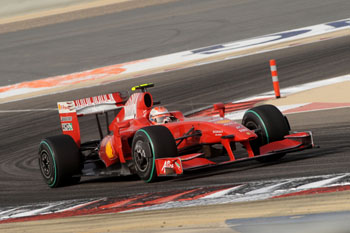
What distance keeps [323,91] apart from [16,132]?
738 centimetres

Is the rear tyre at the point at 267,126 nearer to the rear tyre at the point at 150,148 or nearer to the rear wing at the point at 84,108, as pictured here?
the rear tyre at the point at 150,148

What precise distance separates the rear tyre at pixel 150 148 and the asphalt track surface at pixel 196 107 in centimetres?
22

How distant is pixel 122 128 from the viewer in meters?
10.2

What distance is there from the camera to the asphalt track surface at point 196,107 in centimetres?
902

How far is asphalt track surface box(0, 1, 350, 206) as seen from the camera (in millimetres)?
9023

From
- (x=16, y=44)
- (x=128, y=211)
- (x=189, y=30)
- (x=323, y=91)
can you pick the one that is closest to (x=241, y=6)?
(x=189, y=30)

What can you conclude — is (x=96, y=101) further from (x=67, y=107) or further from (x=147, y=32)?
(x=147, y=32)

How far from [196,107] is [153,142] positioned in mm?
8033

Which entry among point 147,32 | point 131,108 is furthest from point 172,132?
point 147,32

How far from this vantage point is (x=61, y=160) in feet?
34.3

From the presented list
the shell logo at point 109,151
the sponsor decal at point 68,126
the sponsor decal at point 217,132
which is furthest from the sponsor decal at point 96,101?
the sponsor decal at point 217,132

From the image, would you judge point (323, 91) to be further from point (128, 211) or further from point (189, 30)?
point (189, 30)

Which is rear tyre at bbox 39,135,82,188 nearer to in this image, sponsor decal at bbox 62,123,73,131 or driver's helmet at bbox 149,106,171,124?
sponsor decal at bbox 62,123,73,131

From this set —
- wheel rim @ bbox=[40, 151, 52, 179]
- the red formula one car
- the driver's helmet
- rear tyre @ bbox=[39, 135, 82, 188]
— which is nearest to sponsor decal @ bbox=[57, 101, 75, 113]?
the red formula one car
